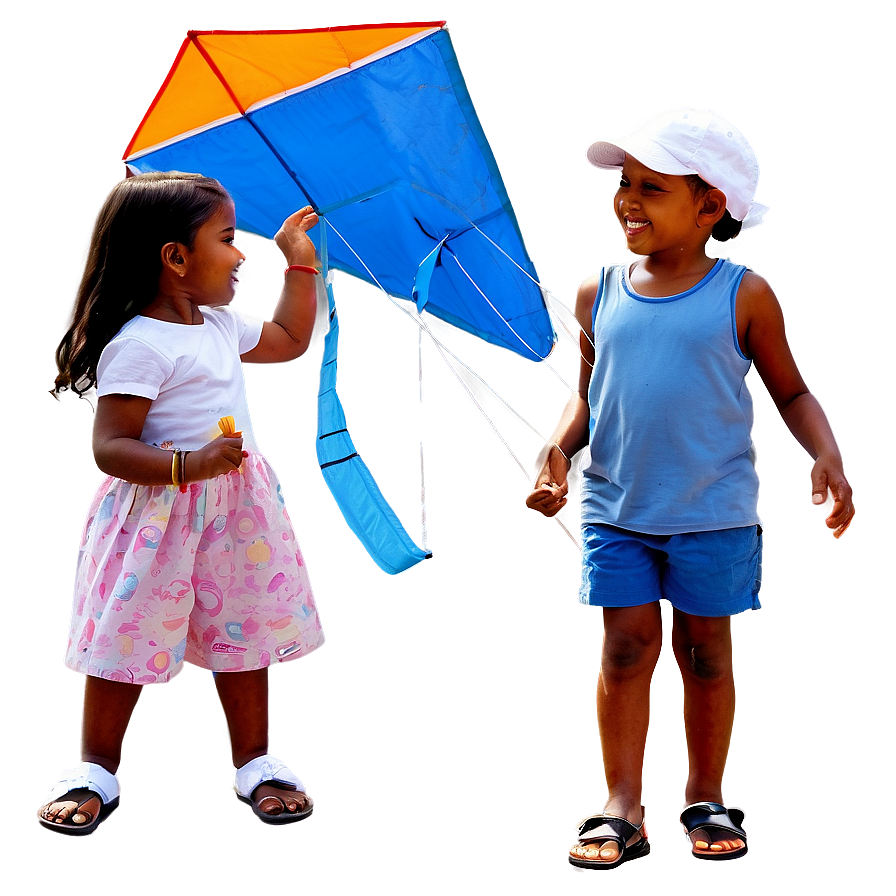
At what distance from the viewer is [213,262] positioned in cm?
115

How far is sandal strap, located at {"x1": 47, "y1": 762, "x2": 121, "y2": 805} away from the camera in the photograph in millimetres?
1137

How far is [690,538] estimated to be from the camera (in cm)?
109

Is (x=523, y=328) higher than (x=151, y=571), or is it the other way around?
(x=523, y=328)

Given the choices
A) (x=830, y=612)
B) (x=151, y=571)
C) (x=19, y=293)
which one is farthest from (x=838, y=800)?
(x=19, y=293)

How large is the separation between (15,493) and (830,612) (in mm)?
1206

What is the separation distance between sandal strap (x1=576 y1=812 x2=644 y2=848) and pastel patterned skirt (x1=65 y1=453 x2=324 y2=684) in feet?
1.33

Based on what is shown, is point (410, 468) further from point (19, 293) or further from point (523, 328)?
point (19, 293)

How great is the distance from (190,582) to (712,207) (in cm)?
77

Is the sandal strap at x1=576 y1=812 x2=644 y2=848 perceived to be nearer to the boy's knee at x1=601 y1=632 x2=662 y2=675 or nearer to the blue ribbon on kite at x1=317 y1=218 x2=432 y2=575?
the boy's knee at x1=601 y1=632 x2=662 y2=675

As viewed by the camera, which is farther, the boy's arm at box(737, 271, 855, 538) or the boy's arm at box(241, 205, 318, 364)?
the boy's arm at box(241, 205, 318, 364)

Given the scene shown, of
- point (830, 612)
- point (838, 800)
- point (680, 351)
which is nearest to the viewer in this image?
point (680, 351)

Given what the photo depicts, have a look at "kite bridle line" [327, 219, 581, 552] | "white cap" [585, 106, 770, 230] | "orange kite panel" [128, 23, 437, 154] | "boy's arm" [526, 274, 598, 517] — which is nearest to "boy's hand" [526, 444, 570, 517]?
"boy's arm" [526, 274, 598, 517]

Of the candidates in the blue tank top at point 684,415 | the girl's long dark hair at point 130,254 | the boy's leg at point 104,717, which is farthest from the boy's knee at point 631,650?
the girl's long dark hair at point 130,254

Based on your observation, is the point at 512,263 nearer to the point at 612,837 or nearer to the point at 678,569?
the point at 678,569
